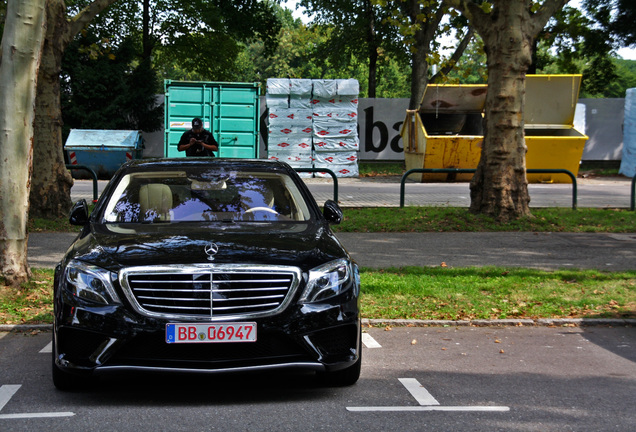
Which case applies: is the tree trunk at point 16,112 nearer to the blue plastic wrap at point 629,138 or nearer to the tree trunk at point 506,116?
the tree trunk at point 506,116

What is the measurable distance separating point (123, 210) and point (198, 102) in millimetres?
20047

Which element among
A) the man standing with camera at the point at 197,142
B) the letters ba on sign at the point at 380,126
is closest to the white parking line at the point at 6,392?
the man standing with camera at the point at 197,142

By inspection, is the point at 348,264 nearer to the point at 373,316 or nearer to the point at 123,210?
the point at 123,210

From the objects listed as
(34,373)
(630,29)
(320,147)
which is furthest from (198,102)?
(34,373)

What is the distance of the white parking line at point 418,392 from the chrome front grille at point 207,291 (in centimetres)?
107

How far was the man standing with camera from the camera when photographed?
13.3 m

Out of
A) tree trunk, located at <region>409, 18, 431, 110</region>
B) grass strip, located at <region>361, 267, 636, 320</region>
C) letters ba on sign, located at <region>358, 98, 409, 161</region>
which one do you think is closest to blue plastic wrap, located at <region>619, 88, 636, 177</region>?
tree trunk, located at <region>409, 18, 431, 110</region>

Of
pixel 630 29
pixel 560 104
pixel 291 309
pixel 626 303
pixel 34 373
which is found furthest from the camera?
pixel 630 29

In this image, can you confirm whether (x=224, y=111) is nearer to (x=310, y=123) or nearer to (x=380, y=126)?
(x=310, y=123)

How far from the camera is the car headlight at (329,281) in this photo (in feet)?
16.4

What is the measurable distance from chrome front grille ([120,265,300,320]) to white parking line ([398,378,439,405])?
1.07 m

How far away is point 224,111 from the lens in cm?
2592

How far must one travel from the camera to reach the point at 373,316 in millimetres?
7703

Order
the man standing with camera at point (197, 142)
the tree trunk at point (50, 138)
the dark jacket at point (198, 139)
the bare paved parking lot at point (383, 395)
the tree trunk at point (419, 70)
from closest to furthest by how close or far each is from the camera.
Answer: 1. the bare paved parking lot at point (383, 395)
2. the tree trunk at point (50, 138)
3. the man standing with camera at point (197, 142)
4. the dark jacket at point (198, 139)
5. the tree trunk at point (419, 70)
